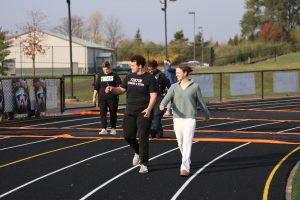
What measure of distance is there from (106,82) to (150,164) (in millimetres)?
4393

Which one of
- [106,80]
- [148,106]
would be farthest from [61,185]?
[106,80]

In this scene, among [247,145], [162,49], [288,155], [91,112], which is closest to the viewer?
[288,155]

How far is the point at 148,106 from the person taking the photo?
9195 millimetres

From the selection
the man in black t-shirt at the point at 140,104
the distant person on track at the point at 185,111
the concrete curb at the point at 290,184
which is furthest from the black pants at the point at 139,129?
the concrete curb at the point at 290,184

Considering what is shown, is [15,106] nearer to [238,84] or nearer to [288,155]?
[288,155]

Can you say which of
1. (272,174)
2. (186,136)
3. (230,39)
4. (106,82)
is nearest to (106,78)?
(106,82)

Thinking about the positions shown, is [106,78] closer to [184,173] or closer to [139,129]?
[139,129]

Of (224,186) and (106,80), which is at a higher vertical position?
(106,80)

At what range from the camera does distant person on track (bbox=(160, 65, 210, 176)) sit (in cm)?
884

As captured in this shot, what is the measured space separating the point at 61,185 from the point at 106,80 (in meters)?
5.94

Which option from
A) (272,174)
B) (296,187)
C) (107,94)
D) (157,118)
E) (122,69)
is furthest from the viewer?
(122,69)

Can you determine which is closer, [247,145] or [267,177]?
[267,177]

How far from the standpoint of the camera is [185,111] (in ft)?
29.1

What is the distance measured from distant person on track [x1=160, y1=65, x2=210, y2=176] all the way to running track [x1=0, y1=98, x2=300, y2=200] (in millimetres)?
386
